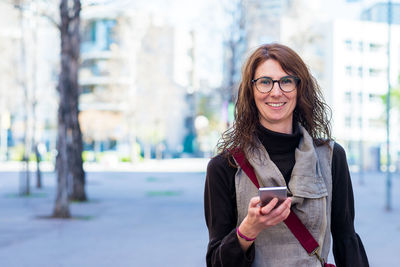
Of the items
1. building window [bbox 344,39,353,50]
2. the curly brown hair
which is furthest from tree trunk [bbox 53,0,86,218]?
building window [bbox 344,39,353,50]

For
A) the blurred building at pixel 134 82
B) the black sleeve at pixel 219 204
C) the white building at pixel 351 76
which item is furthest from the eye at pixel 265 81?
the white building at pixel 351 76

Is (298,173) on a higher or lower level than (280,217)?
higher

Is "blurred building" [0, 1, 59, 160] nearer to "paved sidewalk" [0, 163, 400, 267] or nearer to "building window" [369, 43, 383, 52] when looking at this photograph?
"paved sidewalk" [0, 163, 400, 267]

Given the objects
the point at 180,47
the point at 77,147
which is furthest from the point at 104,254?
Result: the point at 180,47

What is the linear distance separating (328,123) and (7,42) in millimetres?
25523

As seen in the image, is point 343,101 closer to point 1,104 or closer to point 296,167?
point 1,104

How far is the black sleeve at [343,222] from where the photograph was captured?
2.27 metres

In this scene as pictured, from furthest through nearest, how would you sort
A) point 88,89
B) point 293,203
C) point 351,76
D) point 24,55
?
point 88,89 → point 351,76 → point 24,55 → point 293,203

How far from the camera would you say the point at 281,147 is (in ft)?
7.38

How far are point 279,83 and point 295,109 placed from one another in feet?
0.84

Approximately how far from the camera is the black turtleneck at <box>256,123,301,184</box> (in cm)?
222

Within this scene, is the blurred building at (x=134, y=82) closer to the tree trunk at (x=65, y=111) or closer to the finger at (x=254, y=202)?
the tree trunk at (x=65, y=111)

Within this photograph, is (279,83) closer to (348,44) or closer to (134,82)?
(134,82)

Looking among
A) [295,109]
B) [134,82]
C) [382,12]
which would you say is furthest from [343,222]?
[134,82]
